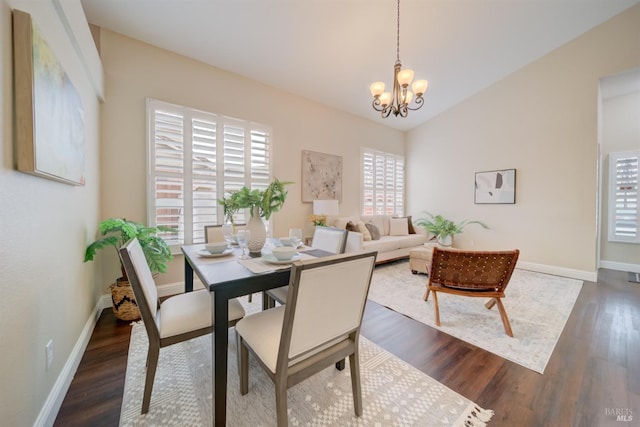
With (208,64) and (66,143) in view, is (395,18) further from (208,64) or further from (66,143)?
(66,143)

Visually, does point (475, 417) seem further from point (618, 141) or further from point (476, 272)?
point (618, 141)

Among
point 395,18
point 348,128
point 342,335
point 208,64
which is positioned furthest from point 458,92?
point 342,335

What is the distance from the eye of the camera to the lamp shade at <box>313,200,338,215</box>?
4.13m

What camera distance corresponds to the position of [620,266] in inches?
163

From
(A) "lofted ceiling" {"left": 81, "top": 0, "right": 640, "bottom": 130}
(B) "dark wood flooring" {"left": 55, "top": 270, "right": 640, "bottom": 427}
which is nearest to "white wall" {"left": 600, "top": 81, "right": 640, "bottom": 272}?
(A) "lofted ceiling" {"left": 81, "top": 0, "right": 640, "bottom": 130}

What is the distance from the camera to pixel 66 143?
151 cm

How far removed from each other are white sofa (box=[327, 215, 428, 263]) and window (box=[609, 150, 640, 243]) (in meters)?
3.11

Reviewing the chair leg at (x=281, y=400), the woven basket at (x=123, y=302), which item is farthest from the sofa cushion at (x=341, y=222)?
the chair leg at (x=281, y=400)

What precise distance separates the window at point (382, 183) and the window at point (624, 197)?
364 cm

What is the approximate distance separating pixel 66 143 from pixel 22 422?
148 centimetres

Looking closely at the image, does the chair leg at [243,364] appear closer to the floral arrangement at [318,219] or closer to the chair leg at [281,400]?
the chair leg at [281,400]

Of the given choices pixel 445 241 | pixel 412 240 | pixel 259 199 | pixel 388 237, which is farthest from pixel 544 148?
pixel 259 199

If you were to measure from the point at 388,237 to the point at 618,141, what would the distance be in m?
4.32

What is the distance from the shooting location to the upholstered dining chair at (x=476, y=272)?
6.97 ft
